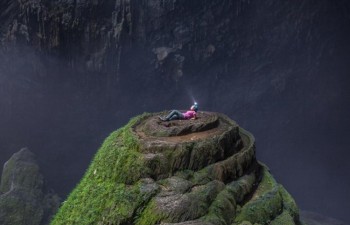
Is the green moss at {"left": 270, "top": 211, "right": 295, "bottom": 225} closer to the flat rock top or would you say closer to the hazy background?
the flat rock top

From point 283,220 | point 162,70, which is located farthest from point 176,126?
point 162,70

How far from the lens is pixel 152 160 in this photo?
38.2ft

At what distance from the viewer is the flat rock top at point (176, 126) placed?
514 inches

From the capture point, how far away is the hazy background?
33812 mm

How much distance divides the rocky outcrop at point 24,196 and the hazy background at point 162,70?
33.9ft

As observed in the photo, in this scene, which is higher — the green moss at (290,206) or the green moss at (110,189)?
the green moss at (110,189)

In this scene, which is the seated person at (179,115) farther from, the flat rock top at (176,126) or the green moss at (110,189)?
the green moss at (110,189)

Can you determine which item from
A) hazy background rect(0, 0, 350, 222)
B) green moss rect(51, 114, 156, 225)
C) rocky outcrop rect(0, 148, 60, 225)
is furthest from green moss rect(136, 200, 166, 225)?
hazy background rect(0, 0, 350, 222)

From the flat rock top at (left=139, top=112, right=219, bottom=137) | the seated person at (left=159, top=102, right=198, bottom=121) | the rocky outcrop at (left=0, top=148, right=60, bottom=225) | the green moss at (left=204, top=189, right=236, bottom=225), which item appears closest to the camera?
the green moss at (left=204, top=189, right=236, bottom=225)

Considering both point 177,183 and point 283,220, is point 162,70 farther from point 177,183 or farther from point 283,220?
point 283,220

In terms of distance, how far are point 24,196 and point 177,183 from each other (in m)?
18.2

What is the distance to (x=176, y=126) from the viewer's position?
526 inches

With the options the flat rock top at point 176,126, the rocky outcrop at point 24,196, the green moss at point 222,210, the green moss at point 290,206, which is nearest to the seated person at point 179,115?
the flat rock top at point 176,126

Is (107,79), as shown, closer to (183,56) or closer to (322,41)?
(183,56)
